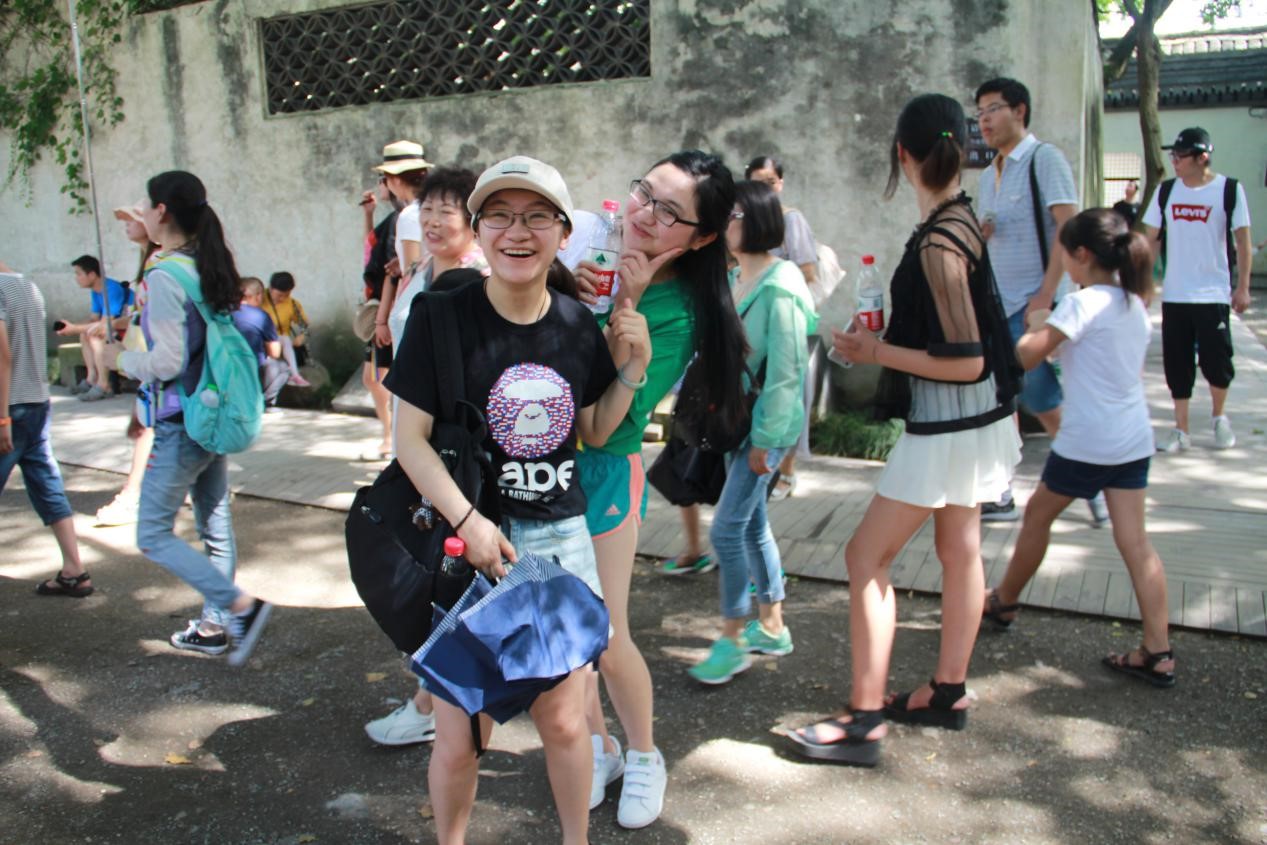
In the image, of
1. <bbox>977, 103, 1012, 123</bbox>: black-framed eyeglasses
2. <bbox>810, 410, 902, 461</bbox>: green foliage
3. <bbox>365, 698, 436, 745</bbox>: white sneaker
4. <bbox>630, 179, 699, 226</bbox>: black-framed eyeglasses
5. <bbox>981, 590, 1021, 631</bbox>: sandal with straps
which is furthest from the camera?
<bbox>810, 410, 902, 461</bbox>: green foliage

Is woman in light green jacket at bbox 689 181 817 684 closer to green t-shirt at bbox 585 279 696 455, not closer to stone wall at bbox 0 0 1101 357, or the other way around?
green t-shirt at bbox 585 279 696 455

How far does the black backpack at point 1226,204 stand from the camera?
6777 millimetres

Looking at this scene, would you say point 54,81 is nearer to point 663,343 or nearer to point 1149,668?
point 663,343

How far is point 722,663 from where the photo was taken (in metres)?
3.89

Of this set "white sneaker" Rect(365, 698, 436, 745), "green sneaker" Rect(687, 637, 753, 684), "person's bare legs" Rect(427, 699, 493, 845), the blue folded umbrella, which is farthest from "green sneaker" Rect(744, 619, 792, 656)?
the blue folded umbrella

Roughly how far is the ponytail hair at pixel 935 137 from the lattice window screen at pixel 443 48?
5483 millimetres

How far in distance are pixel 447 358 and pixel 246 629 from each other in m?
2.01

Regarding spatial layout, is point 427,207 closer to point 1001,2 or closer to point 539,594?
point 539,594

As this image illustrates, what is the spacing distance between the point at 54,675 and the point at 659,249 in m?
2.99

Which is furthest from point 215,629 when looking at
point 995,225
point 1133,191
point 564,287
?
point 1133,191

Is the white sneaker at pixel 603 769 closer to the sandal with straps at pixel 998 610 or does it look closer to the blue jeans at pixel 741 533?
the blue jeans at pixel 741 533

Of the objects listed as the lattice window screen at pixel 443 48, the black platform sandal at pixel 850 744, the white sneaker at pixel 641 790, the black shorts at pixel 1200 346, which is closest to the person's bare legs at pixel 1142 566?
the black platform sandal at pixel 850 744

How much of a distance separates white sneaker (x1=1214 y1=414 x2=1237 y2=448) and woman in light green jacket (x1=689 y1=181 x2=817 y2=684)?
4051 mm

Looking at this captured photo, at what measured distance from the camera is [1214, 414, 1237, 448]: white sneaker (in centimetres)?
673
